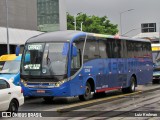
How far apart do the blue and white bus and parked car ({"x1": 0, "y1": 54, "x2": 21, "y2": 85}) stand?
4.72 feet

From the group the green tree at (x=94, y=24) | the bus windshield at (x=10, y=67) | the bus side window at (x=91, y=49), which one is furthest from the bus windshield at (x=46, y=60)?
the green tree at (x=94, y=24)

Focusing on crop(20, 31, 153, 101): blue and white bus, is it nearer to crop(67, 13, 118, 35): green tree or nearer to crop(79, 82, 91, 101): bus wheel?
crop(79, 82, 91, 101): bus wheel

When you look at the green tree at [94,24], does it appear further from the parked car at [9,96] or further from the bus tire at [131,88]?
the parked car at [9,96]

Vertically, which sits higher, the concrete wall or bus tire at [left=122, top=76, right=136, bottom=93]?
the concrete wall

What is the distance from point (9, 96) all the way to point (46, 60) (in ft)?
13.0

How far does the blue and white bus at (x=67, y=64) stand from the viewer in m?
17.5

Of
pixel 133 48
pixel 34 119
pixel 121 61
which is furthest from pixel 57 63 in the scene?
pixel 133 48

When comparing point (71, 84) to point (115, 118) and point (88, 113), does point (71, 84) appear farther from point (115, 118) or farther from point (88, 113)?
point (115, 118)

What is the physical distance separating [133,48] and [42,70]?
8268 mm

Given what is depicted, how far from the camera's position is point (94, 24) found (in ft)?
309

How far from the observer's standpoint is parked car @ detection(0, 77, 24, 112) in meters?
13.7

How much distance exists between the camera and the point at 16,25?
176 ft

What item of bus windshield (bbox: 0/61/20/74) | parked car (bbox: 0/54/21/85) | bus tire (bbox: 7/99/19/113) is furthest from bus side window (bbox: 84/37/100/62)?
bus tire (bbox: 7/99/19/113)

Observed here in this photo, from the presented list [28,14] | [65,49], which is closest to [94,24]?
[28,14]
